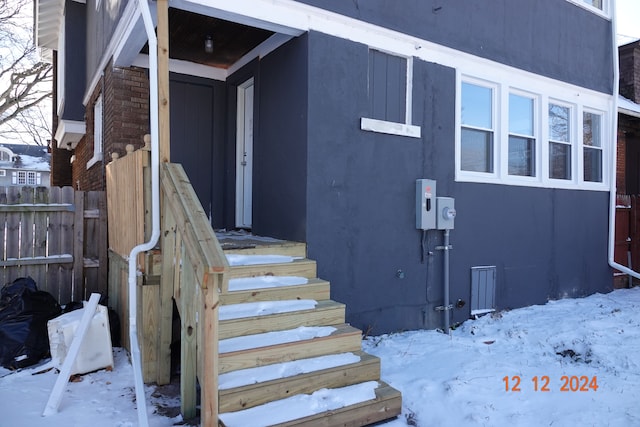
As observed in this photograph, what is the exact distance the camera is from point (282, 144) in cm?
535

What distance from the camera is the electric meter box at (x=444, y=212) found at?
5.82 metres

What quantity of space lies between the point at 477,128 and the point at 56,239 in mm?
5629

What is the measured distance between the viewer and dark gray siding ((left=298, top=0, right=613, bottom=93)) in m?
5.63

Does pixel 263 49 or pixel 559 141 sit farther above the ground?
pixel 263 49

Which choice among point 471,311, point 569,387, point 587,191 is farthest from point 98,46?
point 587,191

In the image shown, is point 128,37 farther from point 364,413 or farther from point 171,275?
point 364,413

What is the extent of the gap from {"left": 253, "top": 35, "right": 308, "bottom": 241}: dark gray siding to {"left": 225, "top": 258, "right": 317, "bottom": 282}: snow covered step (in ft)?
1.40

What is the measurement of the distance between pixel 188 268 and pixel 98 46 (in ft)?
17.5

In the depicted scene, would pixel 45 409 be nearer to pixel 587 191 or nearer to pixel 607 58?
pixel 587 191

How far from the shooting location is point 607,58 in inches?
332

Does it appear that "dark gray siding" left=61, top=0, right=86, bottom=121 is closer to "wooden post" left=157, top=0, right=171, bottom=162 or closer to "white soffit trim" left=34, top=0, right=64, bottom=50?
"white soffit trim" left=34, top=0, right=64, bottom=50

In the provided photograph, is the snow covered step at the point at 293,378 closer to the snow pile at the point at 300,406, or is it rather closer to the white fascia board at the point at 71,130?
the snow pile at the point at 300,406

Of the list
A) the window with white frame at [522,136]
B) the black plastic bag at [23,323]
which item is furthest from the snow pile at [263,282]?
the window with white frame at [522,136]

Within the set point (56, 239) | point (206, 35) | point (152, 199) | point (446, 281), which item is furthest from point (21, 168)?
point (446, 281)
